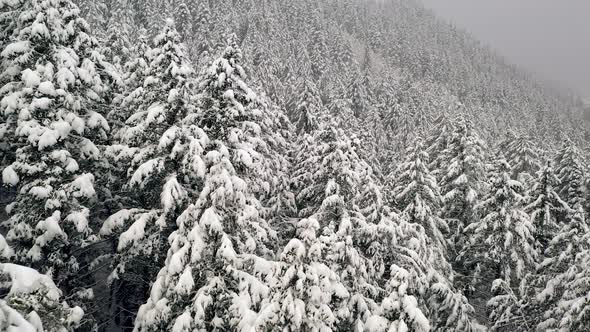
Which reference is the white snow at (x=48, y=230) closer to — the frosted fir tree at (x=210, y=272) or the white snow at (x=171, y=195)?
the white snow at (x=171, y=195)

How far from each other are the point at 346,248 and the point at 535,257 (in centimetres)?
1416

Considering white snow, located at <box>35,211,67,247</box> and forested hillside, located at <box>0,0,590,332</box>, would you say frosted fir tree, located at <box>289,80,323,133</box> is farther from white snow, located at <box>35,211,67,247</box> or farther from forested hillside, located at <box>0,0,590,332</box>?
white snow, located at <box>35,211,67,247</box>

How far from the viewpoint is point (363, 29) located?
471 feet

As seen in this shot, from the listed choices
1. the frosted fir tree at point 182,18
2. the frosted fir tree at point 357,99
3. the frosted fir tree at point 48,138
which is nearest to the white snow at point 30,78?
the frosted fir tree at point 48,138

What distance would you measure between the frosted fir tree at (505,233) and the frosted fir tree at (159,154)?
54.3 feet

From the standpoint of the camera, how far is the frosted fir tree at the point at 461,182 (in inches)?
979

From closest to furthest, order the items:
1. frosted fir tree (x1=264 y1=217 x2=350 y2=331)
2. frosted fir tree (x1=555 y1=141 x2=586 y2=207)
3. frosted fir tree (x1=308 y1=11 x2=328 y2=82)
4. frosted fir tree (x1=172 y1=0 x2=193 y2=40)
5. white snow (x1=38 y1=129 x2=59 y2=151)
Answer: frosted fir tree (x1=264 y1=217 x2=350 y2=331) < white snow (x1=38 y1=129 x2=59 y2=151) < frosted fir tree (x1=555 y1=141 x2=586 y2=207) < frosted fir tree (x1=172 y1=0 x2=193 y2=40) < frosted fir tree (x1=308 y1=11 x2=328 y2=82)

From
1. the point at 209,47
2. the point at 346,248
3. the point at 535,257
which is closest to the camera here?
the point at 346,248

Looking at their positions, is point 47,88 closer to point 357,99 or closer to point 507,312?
point 507,312

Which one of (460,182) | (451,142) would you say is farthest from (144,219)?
(451,142)

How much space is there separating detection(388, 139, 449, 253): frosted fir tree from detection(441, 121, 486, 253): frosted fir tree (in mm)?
4126

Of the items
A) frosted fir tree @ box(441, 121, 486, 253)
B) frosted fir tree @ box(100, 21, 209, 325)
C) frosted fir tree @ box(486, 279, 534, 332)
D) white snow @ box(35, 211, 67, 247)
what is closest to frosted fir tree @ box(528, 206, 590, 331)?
frosted fir tree @ box(486, 279, 534, 332)

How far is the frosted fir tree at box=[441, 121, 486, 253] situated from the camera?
81.6 feet

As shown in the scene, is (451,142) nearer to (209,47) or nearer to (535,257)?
(535,257)
